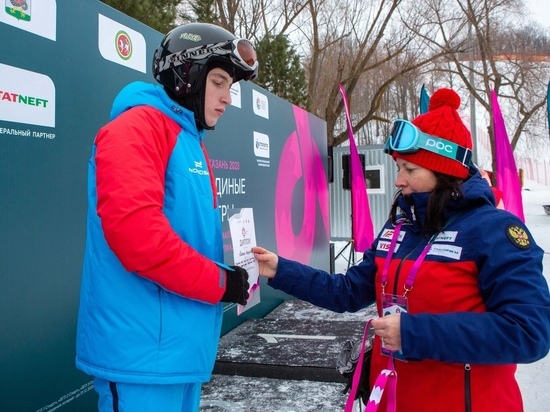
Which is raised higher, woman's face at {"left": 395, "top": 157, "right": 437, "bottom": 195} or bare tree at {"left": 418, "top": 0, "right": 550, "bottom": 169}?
bare tree at {"left": 418, "top": 0, "right": 550, "bottom": 169}

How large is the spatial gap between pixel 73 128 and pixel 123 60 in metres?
0.66

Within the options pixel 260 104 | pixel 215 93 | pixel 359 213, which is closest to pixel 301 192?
pixel 359 213

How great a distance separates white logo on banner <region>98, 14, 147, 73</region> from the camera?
288 cm

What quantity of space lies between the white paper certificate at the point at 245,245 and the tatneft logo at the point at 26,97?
115 centimetres

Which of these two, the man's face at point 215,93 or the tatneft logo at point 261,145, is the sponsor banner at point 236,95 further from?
the man's face at point 215,93

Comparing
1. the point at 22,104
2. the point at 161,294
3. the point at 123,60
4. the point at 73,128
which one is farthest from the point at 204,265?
the point at 123,60

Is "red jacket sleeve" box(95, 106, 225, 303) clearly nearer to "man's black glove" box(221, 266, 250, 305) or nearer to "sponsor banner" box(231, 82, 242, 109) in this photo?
"man's black glove" box(221, 266, 250, 305)

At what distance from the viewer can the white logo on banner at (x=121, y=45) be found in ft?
9.43

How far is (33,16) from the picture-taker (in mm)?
2379

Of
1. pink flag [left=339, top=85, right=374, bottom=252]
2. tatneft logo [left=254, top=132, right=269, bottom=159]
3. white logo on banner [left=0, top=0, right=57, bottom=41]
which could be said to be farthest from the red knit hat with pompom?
pink flag [left=339, top=85, right=374, bottom=252]

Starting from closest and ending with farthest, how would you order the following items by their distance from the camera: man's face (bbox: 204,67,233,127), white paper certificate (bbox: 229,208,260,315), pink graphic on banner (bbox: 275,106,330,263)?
1. man's face (bbox: 204,67,233,127)
2. white paper certificate (bbox: 229,208,260,315)
3. pink graphic on banner (bbox: 275,106,330,263)

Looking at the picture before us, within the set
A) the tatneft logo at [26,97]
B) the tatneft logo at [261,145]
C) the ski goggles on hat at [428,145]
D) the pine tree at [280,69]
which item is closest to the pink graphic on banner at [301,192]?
the tatneft logo at [261,145]

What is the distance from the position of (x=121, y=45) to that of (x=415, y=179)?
7.15 feet

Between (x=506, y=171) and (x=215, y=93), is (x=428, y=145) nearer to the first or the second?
(x=215, y=93)
